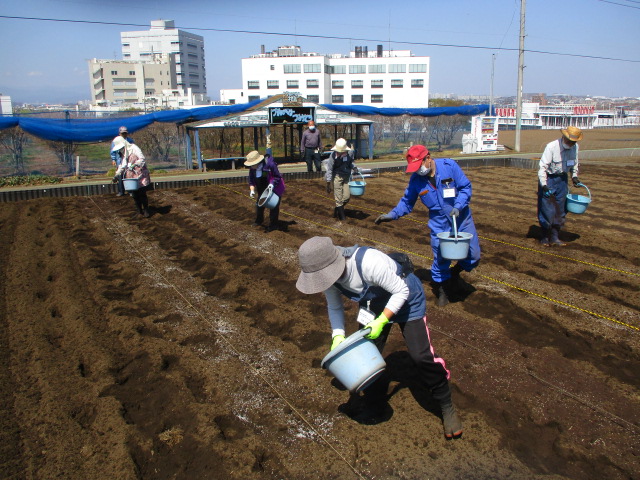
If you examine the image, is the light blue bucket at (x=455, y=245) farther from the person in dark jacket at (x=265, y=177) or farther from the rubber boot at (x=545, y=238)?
the person in dark jacket at (x=265, y=177)

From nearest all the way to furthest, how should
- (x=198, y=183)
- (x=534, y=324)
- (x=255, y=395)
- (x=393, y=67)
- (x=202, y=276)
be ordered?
(x=255, y=395)
(x=534, y=324)
(x=202, y=276)
(x=198, y=183)
(x=393, y=67)

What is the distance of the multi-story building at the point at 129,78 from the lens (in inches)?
3529

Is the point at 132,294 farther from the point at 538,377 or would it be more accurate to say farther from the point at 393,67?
the point at 393,67

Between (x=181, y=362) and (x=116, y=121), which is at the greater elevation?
(x=116, y=121)

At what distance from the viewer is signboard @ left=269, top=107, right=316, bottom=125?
20.0 m

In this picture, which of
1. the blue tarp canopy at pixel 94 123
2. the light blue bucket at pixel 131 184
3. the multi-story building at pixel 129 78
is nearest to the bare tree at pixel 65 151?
the blue tarp canopy at pixel 94 123

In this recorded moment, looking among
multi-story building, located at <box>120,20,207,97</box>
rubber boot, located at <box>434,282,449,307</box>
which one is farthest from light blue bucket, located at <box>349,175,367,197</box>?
multi-story building, located at <box>120,20,207,97</box>

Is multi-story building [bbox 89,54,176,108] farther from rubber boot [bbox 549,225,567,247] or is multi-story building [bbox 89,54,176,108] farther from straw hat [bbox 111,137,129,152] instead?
rubber boot [bbox 549,225,567,247]

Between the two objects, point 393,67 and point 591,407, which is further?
point 393,67

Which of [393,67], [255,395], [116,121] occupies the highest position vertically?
[393,67]

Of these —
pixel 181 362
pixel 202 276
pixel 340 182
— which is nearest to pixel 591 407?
pixel 181 362

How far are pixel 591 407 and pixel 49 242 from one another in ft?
27.3

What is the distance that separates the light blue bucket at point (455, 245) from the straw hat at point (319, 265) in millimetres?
2296

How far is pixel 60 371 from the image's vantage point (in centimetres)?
443
